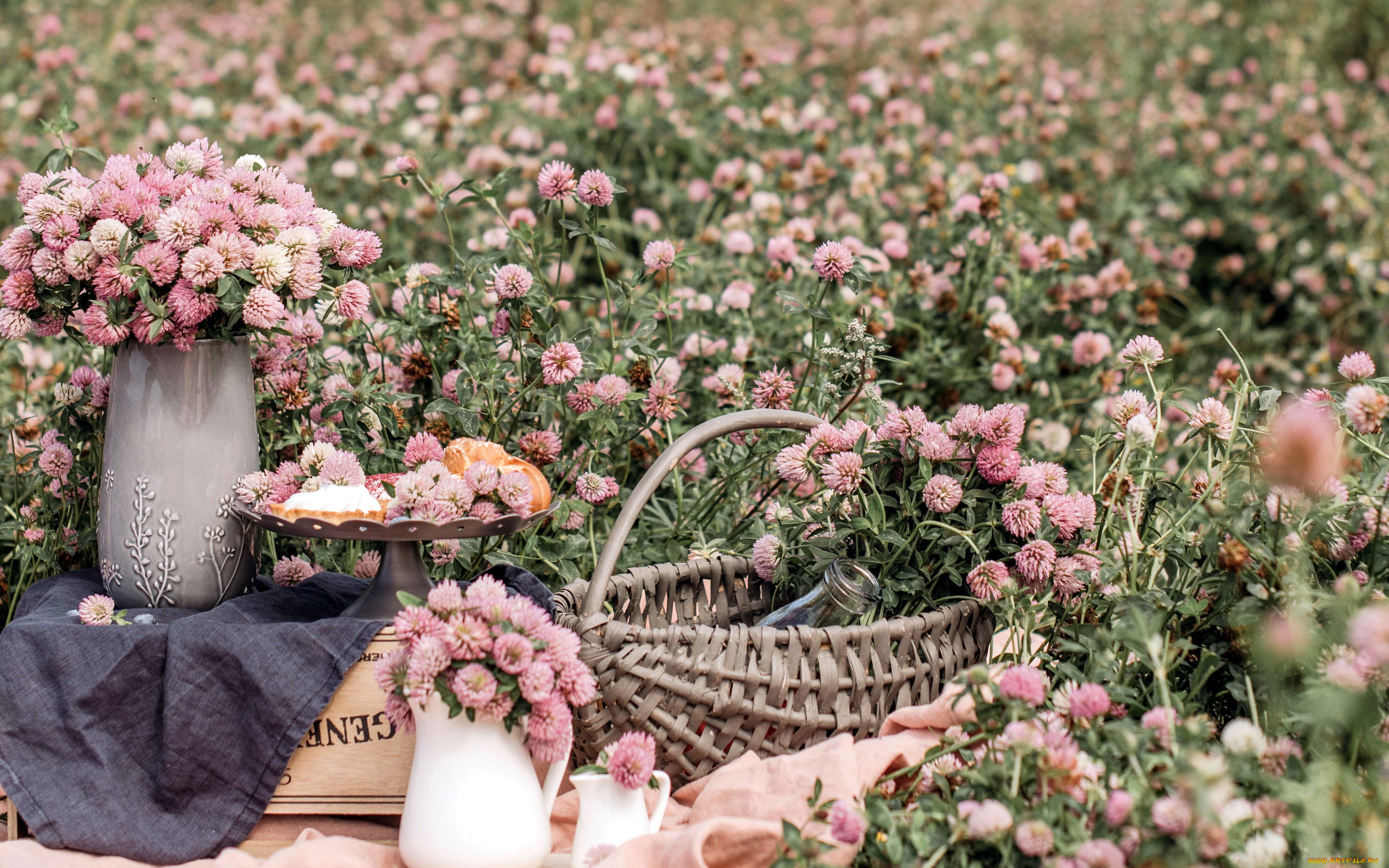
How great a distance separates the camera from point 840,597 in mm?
1574

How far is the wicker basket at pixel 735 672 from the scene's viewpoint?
1408 mm

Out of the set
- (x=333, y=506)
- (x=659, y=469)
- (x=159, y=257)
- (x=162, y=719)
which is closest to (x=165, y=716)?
(x=162, y=719)

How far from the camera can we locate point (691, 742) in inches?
57.1

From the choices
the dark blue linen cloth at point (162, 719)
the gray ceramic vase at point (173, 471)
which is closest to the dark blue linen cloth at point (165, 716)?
the dark blue linen cloth at point (162, 719)

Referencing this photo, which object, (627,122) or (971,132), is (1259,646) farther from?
(971,132)

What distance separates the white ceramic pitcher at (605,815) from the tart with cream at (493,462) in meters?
0.36

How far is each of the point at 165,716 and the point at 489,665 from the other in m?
0.47

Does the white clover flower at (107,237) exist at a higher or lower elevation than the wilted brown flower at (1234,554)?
higher

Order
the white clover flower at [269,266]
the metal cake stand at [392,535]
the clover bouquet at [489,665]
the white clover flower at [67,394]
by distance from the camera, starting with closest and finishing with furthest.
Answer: the clover bouquet at [489,665] < the metal cake stand at [392,535] < the white clover flower at [269,266] < the white clover flower at [67,394]

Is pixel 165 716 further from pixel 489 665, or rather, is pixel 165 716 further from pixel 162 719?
pixel 489 665

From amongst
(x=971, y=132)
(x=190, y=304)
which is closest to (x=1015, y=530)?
(x=190, y=304)

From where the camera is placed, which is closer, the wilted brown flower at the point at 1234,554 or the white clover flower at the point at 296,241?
Result: the wilted brown flower at the point at 1234,554

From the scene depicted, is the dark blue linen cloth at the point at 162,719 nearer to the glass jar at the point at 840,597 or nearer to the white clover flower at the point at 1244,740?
the glass jar at the point at 840,597

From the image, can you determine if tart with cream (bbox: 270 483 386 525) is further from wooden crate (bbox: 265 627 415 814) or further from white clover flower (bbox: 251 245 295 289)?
white clover flower (bbox: 251 245 295 289)
